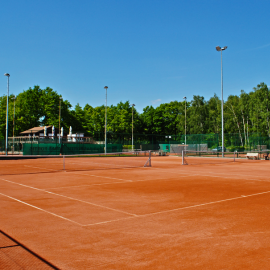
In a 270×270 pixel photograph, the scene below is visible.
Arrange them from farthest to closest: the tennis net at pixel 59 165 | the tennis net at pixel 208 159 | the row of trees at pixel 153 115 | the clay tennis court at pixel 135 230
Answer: the row of trees at pixel 153 115 → the tennis net at pixel 208 159 → the tennis net at pixel 59 165 → the clay tennis court at pixel 135 230

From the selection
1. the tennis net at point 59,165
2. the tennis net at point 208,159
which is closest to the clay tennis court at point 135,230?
the tennis net at point 59,165

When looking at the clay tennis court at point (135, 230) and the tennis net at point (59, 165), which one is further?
the tennis net at point (59, 165)

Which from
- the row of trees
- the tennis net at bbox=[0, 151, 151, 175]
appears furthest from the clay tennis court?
the row of trees

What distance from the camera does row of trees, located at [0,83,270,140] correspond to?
217 feet

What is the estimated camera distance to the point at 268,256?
425cm

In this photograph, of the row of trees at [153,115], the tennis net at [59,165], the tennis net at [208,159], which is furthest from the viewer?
the row of trees at [153,115]

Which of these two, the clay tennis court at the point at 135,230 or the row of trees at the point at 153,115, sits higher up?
the row of trees at the point at 153,115

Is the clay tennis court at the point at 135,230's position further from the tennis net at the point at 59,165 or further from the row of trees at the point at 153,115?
the row of trees at the point at 153,115

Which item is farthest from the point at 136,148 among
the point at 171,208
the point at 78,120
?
the point at 171,208

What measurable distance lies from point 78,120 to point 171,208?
85.2 m

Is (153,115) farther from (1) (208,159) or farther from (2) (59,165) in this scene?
(2) (59,165)

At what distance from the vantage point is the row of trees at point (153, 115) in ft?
217

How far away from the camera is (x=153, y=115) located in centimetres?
9600

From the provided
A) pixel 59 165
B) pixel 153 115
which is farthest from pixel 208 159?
pixel 153 115
